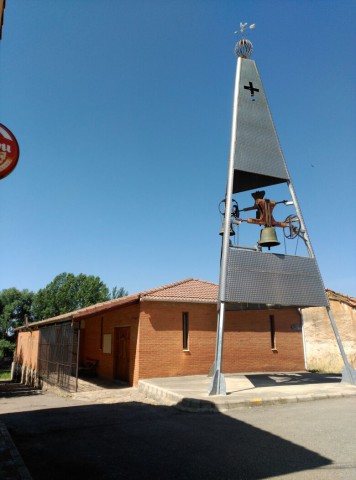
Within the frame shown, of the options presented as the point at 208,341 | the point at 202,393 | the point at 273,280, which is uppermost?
the point at 273,280

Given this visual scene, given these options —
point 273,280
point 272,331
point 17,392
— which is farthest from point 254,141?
point 17,392

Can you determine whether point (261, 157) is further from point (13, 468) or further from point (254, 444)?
point (13, 468)

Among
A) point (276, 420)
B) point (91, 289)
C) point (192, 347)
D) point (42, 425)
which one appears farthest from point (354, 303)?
point (91, 289)

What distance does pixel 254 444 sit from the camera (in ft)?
18.7

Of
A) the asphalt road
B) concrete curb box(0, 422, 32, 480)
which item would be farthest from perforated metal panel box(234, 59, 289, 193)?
concrete curb box(0, 422, 32, 480)

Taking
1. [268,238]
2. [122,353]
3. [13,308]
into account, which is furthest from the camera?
[13,308]

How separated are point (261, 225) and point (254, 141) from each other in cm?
299

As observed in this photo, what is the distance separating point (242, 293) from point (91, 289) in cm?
4328

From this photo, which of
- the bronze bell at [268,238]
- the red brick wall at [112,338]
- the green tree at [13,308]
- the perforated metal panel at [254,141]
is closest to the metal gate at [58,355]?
the red brick wall at [112,338]

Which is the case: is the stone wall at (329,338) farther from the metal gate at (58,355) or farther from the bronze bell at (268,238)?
the metal gate at (58,355)

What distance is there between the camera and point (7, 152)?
6051 mm

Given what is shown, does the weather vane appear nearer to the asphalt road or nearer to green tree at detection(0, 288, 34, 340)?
the asphalt road

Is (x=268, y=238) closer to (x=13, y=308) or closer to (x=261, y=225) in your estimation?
(x=261, y=225)

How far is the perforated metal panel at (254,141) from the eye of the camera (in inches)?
482
